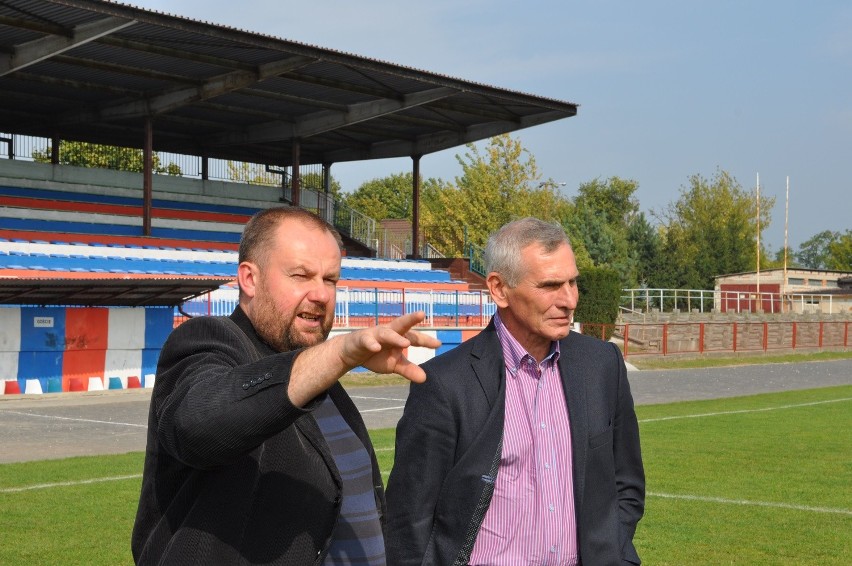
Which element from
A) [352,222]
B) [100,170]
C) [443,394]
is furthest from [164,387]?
[352,222]

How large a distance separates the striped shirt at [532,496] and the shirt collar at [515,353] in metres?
0.13

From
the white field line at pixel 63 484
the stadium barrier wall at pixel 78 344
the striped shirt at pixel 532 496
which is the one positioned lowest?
the white field line at pixel 63 484

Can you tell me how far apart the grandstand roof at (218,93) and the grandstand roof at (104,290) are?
6.90 m

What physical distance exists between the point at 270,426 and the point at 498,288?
2.01 metres

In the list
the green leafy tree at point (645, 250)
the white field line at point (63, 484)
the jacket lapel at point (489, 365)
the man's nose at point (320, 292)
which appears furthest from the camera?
the green leafy tree at point (645, 250)

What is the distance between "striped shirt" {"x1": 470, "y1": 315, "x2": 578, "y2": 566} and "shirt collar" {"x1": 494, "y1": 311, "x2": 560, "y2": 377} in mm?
134

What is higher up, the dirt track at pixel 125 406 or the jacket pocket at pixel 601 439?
the jacket pocket at pixel 601 439

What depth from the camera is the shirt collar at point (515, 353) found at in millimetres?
4027

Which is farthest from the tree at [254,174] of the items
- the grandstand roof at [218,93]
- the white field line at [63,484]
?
the white field line at [63,484]

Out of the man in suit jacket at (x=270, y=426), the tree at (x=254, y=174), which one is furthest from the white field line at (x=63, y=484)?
the tree at (x=254, y=174)

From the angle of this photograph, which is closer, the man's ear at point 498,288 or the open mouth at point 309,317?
the open mouth at point 309,317

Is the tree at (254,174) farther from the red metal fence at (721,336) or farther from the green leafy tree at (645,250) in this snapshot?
the green leafy tree at (645,250)

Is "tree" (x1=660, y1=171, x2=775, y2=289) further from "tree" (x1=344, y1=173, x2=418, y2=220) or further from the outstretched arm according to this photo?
the outstretched arm

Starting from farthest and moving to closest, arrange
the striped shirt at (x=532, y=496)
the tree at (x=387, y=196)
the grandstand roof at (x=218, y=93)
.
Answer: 1. the tree at (x=387, y=196)
2. the grandstand roof at (x=218, y=93)
3. the striped shirt at (x=532, y=496)
